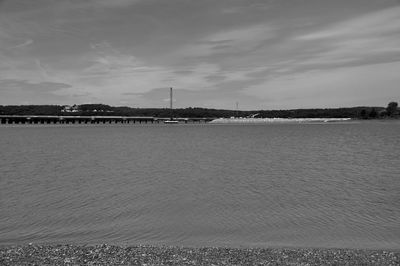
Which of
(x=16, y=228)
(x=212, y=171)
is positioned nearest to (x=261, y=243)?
(x=16, y=228)

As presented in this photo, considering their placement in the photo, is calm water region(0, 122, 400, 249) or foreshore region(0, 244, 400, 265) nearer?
foreshore region(0, 244, 400, 265)

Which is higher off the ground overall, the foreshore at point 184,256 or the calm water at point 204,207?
the foreshore at point 184,256

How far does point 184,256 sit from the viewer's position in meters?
9.93

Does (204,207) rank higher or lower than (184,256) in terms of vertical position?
lower

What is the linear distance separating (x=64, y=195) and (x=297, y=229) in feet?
37.7

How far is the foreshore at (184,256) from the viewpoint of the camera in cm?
940

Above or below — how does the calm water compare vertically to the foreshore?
below

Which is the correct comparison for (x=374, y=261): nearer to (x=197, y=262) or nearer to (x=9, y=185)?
(x=197, y=262)

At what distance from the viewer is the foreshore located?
9.40 m

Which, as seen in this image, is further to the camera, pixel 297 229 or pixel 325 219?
pixel 325 219

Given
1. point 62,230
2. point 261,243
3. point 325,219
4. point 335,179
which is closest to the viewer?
point 261,243

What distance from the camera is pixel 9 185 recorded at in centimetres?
2288

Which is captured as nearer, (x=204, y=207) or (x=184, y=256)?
(x=184, y=256)

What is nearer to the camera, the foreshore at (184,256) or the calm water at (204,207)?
the foreshore at (184,256)
